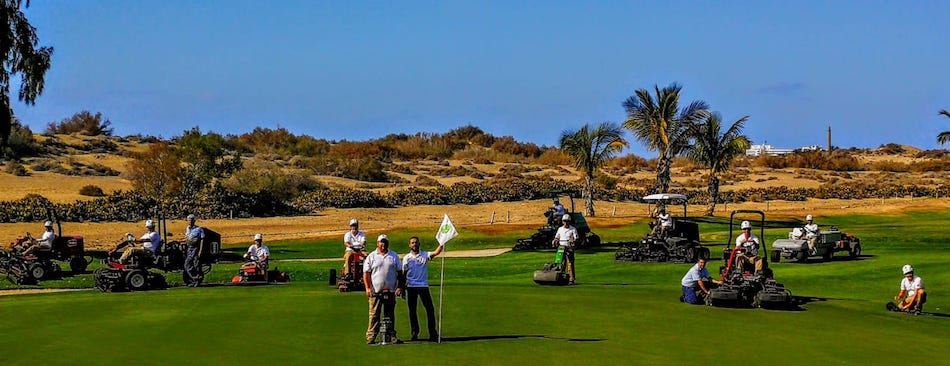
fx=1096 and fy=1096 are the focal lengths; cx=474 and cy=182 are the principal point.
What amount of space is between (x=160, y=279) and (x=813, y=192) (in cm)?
8236

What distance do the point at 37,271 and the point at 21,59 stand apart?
13.5m

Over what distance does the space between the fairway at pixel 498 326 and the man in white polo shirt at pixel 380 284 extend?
19.6 inches

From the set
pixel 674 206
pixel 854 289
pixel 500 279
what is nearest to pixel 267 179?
pixel 674 206

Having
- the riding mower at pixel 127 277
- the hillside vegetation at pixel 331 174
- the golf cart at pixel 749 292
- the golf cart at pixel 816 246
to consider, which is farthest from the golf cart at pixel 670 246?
the hillside vegetation at pixel 331 174

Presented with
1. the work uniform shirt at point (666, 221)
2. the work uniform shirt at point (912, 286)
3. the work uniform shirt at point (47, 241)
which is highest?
the work uniform shirt at point (666, 221)

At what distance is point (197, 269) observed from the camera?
3206 cm

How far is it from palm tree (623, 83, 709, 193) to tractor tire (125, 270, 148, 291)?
40.9 metres

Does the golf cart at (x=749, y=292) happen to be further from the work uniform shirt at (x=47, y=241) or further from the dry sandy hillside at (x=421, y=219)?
the dry sandy hillside at (x=421, y=219)

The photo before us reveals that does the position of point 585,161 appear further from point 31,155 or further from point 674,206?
point 31,155

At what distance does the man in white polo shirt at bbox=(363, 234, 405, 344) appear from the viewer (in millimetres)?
19812

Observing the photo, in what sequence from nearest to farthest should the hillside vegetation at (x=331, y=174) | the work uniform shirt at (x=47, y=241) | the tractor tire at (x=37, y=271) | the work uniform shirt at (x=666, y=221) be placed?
the tractor tire at (x=37, y=271)
the work uniform shirt at (x=47, y=241)
the work uniform shirt at (x=666, y=221)
the hillside vegetation at (x=331, y=174)

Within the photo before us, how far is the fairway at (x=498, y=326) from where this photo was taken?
18906mm

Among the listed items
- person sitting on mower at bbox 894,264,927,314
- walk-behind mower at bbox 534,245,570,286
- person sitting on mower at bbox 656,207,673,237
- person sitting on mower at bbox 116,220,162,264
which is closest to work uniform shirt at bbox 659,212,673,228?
person sitting on mower at bbox 656,207,673,237

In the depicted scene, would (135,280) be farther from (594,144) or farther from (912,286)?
(594,144)
